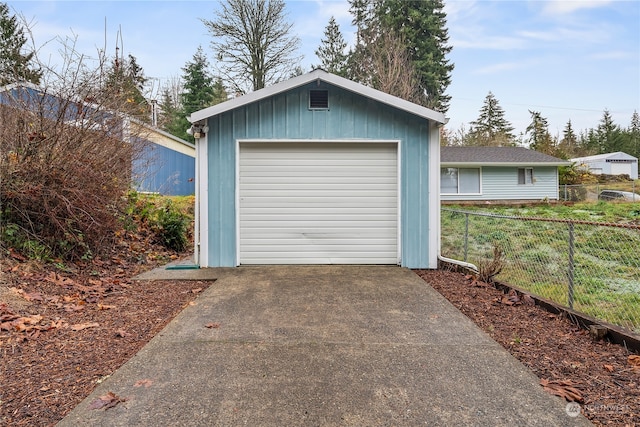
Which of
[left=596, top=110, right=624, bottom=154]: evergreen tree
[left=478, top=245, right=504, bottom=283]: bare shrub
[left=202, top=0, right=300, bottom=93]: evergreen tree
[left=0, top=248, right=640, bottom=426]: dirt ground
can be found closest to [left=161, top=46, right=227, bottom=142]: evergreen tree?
[left=202, top=0, right=300, bottom=93]: evergreen tree

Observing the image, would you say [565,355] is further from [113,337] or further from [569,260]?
[113,337]

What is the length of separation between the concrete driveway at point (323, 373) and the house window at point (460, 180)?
1511cm

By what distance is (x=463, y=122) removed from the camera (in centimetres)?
3284

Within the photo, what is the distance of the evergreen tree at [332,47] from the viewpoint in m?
25.3

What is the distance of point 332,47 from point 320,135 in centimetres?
2198

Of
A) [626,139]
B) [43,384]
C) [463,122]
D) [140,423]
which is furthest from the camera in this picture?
[626,139]

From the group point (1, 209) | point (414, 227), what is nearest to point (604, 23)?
point (414, 227)

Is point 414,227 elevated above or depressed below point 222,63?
below

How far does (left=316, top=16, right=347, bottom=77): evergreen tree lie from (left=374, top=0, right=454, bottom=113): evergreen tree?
3002 mm

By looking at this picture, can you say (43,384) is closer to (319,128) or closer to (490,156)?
(319,128)

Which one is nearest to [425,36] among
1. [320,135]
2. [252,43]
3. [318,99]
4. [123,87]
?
[252,43]

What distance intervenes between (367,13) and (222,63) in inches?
515

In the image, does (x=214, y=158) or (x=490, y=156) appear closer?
(x=214, y=158)

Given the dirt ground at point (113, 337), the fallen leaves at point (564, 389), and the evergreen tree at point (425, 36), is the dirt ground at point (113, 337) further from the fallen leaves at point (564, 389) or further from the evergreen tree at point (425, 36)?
the evergreen tree at point (425, 36)
